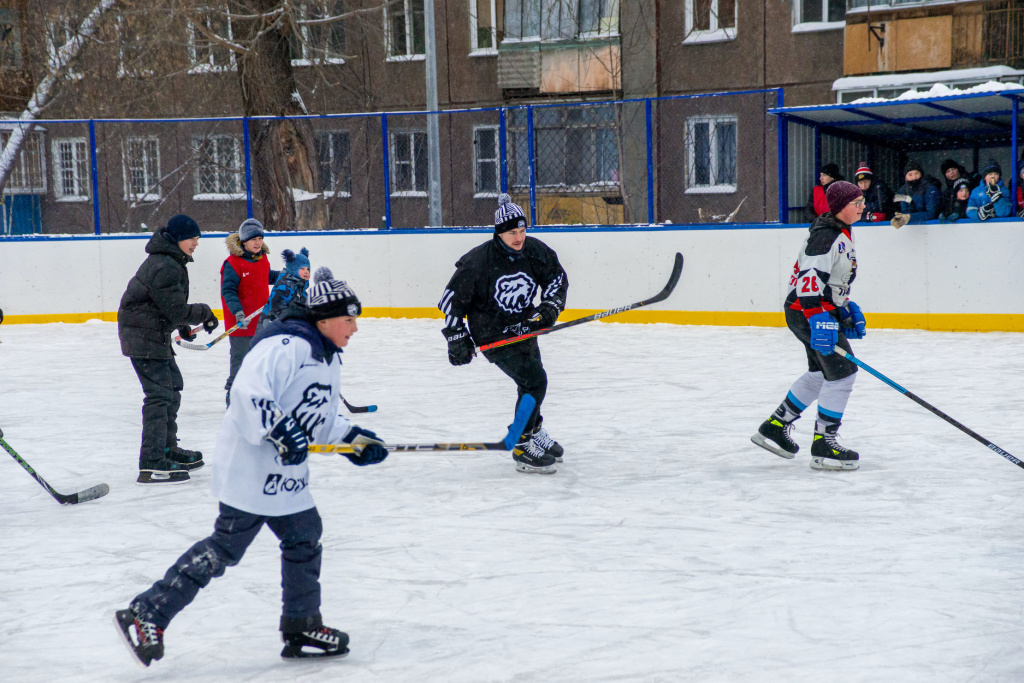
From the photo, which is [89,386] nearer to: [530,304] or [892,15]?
[530,304]

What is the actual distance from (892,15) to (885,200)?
210 inches

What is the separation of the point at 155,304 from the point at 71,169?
8.99 meters

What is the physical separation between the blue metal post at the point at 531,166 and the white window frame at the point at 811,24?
7.50 metres

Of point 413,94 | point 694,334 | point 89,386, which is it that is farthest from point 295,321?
point 413,94

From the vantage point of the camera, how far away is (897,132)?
1242 cm

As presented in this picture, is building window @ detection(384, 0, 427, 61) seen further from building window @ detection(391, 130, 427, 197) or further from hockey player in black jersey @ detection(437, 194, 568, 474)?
hockey player in black jersey @ detection(437, 194, 568, 474)

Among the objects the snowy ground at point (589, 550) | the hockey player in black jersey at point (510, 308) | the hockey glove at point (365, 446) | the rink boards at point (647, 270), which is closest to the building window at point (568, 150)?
the rink boards at point (647, 270)

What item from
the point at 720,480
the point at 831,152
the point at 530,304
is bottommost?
the point at 720,480

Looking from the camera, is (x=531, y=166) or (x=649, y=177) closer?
(x=649, y=177)

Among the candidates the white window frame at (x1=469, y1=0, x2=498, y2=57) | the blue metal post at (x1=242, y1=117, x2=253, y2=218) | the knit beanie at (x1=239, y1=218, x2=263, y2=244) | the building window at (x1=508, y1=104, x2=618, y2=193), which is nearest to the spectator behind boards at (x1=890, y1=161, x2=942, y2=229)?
the building window at (x1=508, y1=104, x2=618, y2=193)

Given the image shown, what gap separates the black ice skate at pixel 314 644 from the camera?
2820mm

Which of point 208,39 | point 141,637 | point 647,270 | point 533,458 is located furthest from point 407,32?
point 141,637

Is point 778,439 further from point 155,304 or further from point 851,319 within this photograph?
point 155,304

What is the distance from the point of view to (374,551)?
3816 mm
